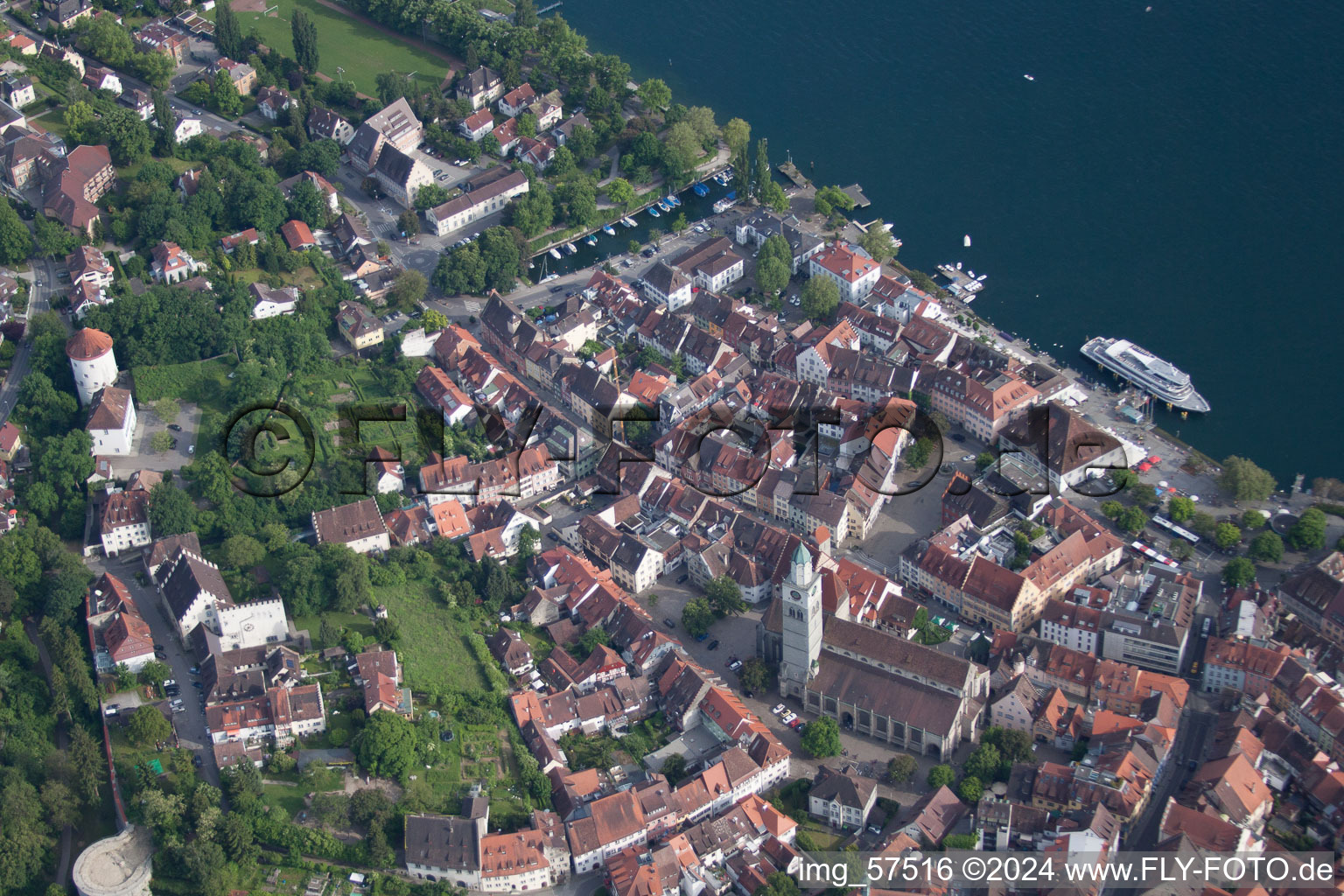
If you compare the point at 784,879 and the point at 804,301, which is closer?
the point at 784,879

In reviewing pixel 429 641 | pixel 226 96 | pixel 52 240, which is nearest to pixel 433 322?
pixel 52 240

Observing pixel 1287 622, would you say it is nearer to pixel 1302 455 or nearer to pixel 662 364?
pixel 1302 455

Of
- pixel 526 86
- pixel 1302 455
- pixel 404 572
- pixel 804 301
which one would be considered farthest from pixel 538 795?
pixel 526 86

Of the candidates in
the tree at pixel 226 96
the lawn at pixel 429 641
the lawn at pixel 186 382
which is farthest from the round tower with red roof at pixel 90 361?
the tree at pixel 226 96

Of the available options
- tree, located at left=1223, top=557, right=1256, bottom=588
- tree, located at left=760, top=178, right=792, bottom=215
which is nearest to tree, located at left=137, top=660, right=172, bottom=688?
tree, located at left=1223, top=557, right=1256, bottom=588

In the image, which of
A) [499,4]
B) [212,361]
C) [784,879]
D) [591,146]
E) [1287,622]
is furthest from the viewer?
[499,4]

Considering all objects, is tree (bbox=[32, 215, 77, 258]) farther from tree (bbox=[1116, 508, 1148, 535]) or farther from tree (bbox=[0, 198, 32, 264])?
tree (bbox=[1116, 508, 1148, 535])

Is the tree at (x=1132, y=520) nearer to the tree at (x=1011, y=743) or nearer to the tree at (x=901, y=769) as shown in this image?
the tree at (x=1011, y=743)

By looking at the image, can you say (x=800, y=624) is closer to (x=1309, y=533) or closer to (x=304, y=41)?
(x=1309, y=533)
